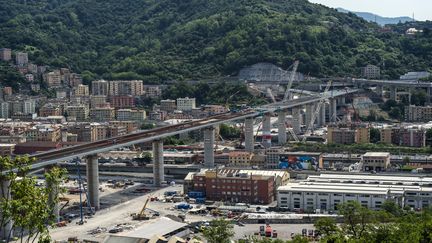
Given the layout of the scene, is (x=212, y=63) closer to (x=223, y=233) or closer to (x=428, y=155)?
(x=428, y=155)

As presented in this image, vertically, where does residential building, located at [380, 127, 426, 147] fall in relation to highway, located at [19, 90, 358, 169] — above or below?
→ below

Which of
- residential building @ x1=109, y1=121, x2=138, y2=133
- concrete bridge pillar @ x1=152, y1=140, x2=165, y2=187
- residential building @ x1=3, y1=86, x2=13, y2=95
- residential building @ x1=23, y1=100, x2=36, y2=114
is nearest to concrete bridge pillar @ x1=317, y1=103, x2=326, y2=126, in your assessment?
residential building @ x1=109, y1=121, x2=138, y2=133

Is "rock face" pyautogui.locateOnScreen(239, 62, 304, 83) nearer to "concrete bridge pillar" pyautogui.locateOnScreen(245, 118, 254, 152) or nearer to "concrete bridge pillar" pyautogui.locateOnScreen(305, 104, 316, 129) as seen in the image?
"concrete bridge pillar" pyautogui.locateOnScreen(305, 104, 316, 129)

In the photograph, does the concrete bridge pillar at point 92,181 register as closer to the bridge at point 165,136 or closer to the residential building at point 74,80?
the bridge at point 165,136

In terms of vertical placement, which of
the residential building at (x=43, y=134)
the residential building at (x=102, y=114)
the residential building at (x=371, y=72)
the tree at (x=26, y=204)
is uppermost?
the residential building at (x=371, y=72)

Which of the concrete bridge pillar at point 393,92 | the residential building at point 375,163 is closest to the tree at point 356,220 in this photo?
the residential building at point 375,163

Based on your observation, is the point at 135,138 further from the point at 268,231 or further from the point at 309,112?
the point at 309,112
